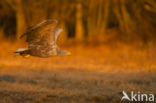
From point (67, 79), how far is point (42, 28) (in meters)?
3.09

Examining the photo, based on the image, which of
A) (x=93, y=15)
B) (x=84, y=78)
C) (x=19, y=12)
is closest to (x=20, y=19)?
(x=19, y=12)

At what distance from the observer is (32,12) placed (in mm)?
20719

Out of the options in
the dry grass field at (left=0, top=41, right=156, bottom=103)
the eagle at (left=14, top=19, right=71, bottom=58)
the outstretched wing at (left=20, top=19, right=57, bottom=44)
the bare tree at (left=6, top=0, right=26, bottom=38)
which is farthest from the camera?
the bare tree at (left=6, top=0, right=26, bottom=38)

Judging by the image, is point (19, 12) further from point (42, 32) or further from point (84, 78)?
point (42, 32)

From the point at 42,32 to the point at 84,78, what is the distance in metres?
3.39

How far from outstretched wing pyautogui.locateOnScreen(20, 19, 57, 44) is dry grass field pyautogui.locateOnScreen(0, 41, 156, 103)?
1.23 m

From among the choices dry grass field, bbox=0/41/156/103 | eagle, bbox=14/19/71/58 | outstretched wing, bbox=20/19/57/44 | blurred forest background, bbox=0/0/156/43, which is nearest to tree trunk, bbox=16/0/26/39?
blurred forest background, bbox=0/0/156/43

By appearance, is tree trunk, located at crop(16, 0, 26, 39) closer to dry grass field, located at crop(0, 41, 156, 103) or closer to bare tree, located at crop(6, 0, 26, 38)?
bare tree, located at crop(6, 0, 26, 38)

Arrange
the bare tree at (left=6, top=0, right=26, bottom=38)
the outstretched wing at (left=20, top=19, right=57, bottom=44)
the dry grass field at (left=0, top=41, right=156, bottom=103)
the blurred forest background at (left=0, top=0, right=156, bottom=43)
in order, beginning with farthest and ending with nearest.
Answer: the blurred forest background at (left=0, top=0, right=156, bottom=43), the bare tree at (left=6, top=0, right=26, bottom=38), the outstretched wing at (left=20, top=19, right=57, bottom=44), the dry grass field at (left=0, top=41, right=156, bottom=103)

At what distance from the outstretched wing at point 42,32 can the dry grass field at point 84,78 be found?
1.23 m

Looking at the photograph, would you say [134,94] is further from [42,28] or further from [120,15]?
[120,15]

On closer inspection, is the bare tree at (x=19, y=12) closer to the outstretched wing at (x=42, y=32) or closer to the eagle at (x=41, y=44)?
the eagle at (x=41, y=44)

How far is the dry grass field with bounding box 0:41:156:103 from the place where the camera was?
22.7ft

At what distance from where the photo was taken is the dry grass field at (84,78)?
6.92 meters
